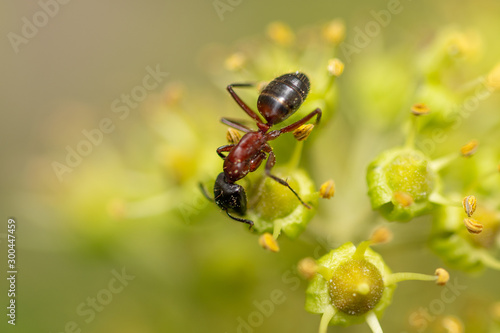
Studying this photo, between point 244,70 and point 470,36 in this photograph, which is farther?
point 470,36

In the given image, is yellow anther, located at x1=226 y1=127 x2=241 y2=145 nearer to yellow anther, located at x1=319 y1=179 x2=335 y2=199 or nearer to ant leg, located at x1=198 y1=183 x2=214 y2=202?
ant leg, located at x1=198 y1=183 x2=214 y2=202

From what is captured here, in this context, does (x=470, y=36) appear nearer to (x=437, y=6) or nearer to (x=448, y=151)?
(x=448, y=151)

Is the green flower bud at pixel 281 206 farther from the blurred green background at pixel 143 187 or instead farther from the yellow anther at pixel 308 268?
the blurred green background at pixel 143 187

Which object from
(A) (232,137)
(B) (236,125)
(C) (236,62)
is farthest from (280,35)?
(A) (232,137)

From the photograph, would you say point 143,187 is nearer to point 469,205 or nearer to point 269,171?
point 269,171

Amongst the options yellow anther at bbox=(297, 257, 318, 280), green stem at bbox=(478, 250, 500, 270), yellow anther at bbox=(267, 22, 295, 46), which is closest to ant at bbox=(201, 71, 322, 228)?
yellow anther at bbox=(297, 257, 318, 280)

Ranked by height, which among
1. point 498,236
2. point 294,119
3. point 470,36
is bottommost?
point 498,236

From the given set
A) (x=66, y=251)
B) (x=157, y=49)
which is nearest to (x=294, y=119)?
(x=66, y=251)
